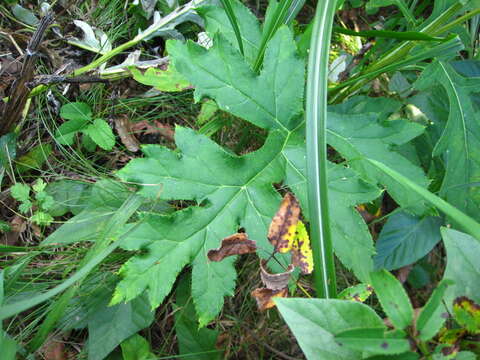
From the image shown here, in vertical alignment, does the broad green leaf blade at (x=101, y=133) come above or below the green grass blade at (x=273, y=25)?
below

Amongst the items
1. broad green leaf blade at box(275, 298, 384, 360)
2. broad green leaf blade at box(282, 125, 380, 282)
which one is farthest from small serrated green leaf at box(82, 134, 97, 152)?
broad green leaf blade at box(275, 298, 384, 360)

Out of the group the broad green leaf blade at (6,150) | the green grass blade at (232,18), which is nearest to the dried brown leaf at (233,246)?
the green grass blade at (232,18)

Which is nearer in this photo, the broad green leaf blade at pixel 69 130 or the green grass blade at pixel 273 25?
the green grass blade at pixel 273 25

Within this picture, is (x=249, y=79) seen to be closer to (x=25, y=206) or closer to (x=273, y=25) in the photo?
(x=273, y=25)

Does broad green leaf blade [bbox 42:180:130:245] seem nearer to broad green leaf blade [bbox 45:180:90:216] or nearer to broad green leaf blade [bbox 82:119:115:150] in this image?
broad green leaf blade [bbox 45:180:90:216]

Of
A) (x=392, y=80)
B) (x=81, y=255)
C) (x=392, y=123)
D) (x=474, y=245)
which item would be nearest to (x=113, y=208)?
(x=81, y=255)

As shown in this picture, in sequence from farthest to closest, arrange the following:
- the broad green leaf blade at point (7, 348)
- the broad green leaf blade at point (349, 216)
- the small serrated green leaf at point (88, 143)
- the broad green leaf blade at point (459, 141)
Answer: the small serrated green leaf at point (88, 143) → the broad green leaf blade at point (459, 141) → the broad green leaf blade at point (349, 216) → the broad green leaf blade at point (7, 348)

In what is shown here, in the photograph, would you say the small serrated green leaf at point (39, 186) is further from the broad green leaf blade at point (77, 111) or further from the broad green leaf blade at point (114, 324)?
the broad green leaf blade at point (114, 324)
